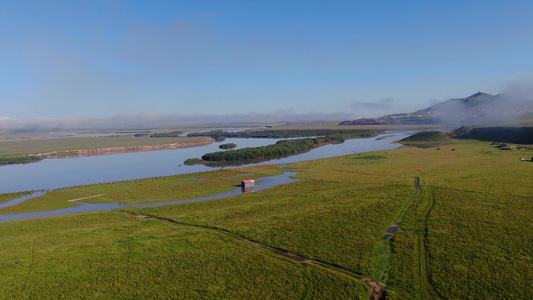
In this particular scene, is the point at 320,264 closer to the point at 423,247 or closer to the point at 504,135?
the point at 423,247

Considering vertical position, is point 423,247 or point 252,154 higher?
point 252,154

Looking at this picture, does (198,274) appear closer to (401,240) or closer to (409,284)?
(409,284)

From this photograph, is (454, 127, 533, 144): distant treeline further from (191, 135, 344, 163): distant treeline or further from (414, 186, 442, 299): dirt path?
(414, 186, 442, 299): dirt path

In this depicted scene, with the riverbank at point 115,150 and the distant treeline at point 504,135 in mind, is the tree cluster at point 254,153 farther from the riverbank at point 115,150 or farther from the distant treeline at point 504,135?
the distant treeline at point 504,135

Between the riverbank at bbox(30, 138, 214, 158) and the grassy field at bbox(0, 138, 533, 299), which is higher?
the riverbank at bbox(30, 138, 214, 158)

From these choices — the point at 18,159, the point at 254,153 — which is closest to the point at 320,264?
the point at 254,153

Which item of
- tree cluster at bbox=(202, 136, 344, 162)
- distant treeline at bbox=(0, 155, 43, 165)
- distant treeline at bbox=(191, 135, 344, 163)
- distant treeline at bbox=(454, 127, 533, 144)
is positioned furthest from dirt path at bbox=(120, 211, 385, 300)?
distant treeline at bbox=(454, 127, 533, 144)
